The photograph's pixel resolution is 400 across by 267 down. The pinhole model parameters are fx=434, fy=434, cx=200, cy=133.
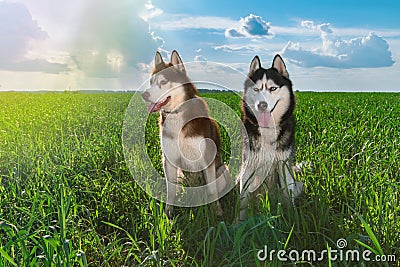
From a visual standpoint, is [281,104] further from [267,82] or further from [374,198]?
[374,198]

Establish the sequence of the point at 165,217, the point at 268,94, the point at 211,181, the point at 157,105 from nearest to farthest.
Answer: the point at 165,217, the point at 157,105, the point at 268,94, the point at 211,181

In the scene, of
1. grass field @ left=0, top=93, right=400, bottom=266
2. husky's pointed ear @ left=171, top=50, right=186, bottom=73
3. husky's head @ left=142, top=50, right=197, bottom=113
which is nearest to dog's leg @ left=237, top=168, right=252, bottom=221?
grass field @ left=0, top=93, right=400, bottom=266

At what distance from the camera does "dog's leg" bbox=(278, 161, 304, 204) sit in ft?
12.9

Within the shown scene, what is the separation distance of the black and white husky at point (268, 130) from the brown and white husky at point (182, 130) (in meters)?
0.34

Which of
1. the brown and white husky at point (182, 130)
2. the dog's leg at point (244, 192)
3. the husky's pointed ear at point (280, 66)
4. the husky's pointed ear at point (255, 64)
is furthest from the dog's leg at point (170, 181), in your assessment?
the husky's pointed ear at point (280, 66)

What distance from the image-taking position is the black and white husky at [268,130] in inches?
158

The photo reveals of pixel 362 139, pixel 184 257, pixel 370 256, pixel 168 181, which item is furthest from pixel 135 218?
pixel 362 139

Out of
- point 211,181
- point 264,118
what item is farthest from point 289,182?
point 211,181

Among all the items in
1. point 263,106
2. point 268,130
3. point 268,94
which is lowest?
point 268,130

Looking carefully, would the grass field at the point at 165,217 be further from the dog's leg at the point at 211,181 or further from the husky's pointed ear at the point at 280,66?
the husky's pointed ear at the point at 280,66

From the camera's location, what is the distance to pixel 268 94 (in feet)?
13.1

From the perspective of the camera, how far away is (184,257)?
3420mm

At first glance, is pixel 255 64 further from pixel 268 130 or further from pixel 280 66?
pixel 268 130

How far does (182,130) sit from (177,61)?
640mm
